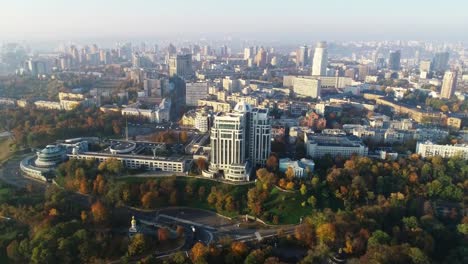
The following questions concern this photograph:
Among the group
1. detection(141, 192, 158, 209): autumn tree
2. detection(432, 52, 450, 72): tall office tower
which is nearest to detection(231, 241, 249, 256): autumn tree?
detection(141, 192, 158, 209): autumn tree

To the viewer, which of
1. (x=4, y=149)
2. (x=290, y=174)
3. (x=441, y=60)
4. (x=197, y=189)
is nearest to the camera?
(x=197, y=189)

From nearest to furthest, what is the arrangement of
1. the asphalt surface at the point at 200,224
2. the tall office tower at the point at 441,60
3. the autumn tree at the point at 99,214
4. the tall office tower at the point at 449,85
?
the autumn tree at the point at 99,214 → the asphalt surface at the point at 200,224 → the tall office tower at the point at 449,85 → the tall office tower at the point at 441,60

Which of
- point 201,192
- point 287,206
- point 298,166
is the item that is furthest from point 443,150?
point 201,192

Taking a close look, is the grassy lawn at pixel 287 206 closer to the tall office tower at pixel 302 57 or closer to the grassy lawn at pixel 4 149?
the grassy lawn at pixel 4 149

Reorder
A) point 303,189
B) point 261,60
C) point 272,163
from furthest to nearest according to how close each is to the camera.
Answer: point 261,60, point 272,163, point 303,189

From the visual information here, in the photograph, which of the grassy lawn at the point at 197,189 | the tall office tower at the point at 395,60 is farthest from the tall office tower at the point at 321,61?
the grassy lawn at the point at 197,189

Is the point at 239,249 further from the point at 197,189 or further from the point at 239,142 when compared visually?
the point at 239,142

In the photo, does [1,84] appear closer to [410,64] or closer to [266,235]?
[266,235]
